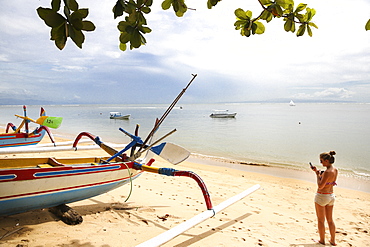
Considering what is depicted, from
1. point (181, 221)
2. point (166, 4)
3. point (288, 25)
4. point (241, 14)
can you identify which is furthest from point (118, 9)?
point (181, 221)

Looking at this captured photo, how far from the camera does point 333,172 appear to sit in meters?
3.45

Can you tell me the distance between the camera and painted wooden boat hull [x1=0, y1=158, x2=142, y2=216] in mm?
3064

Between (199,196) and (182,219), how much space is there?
5.06ft

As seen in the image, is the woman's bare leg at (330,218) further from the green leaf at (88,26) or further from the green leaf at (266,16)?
the green leaf at (88,26)

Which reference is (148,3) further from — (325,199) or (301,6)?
(325,199)

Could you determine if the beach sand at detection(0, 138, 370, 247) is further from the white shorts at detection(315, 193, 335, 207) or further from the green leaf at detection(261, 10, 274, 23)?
the green leaf at detection(261, 10, 274, 23)

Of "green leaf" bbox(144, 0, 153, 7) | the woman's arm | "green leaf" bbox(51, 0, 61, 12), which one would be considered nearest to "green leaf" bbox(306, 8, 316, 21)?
"green leaf" bbox(144, 0, 153, 7)

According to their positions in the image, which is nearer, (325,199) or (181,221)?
(325,199)

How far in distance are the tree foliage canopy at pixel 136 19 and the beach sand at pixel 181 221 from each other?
2.52m

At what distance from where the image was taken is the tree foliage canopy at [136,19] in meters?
1.33

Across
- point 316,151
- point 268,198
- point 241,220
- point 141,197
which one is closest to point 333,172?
point 241,220

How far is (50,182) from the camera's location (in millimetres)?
3348

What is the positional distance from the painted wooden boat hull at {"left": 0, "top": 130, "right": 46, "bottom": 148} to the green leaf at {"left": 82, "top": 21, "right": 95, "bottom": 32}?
31.7ft

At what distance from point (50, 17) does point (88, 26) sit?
188mm
